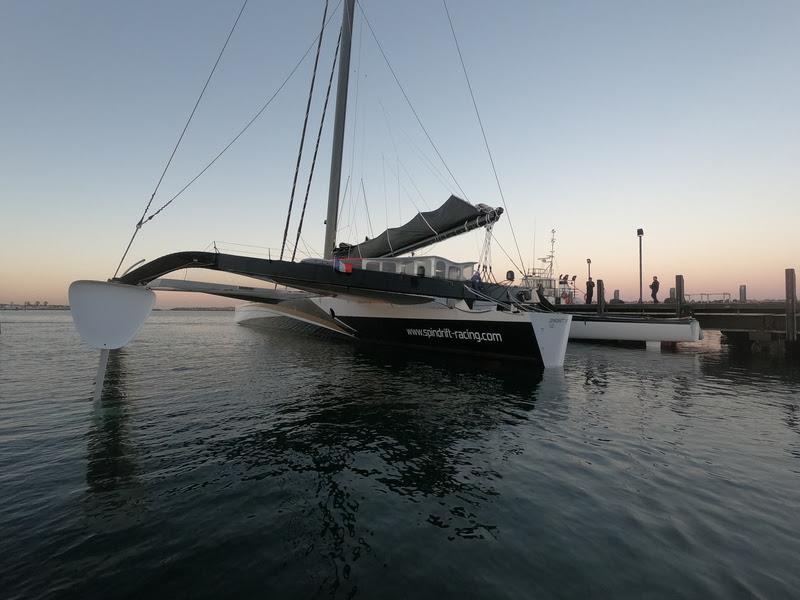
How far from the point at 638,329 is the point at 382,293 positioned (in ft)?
52.2

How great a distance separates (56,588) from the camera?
266 cm

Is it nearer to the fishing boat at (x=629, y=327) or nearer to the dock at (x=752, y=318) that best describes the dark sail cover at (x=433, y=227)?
the fishing boat at (x=629, y=327)

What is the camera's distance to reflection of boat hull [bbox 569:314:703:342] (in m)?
20.0

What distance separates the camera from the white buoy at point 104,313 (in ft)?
26.1

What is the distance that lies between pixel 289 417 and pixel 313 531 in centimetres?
420

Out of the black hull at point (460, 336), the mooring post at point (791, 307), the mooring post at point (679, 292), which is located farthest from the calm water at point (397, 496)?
the mooring post at point (679, 292)

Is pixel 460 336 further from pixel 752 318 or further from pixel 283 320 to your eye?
pixel 283 320

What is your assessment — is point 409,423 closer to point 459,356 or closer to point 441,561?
point 441,561

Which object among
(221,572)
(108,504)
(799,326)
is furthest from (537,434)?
(799,326)

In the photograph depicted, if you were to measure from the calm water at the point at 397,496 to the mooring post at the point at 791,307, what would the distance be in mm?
13808

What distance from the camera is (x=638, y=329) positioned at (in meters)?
21.0

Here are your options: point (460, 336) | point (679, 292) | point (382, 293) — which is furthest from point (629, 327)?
point (382, 293)

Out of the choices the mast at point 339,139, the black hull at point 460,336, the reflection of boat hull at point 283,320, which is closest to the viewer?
the black hull at point 460,336

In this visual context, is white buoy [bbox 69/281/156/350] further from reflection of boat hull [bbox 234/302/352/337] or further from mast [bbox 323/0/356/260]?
reflection of boat hull [bbox 234/302/352/337]
